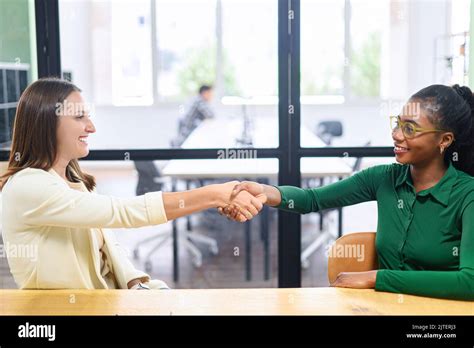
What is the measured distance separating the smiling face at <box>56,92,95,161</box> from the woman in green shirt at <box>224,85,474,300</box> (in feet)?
1.84

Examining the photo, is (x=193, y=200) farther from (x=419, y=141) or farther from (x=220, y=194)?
(x=419, y=141)

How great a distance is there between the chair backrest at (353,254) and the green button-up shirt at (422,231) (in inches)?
1.3

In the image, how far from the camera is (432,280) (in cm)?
151

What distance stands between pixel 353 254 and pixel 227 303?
0.61 metres

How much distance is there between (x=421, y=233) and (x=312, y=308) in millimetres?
556

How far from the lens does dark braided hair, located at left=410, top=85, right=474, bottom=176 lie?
1844 millimetres

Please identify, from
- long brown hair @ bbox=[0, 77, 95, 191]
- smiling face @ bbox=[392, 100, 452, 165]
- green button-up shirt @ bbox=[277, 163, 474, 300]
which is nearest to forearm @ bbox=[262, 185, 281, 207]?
green button-up shirt @ bbox=[277, 163, 474, 300]

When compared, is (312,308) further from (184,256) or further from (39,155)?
(184,256)

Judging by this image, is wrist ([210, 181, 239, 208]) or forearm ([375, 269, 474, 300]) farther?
wrist ([210, 181, 239, 208])

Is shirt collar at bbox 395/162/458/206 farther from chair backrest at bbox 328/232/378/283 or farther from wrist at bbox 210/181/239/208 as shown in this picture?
wrist at bbox 210/181/239/208

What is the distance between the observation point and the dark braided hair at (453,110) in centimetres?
184

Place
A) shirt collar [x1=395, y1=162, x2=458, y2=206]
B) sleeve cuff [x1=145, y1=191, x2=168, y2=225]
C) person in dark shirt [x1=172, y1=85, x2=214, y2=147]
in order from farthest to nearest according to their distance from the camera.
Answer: person in dark shirt [x1=172, y1=85, x2=214, y2=147], shirt collar [x1=395, y1=162, x2=458, y2=206], sleeve cuff [x1=145, y1=191, x2=168, y2=225]

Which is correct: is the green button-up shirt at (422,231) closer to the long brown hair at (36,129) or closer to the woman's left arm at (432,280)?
the woman's left arm at (432,280)
